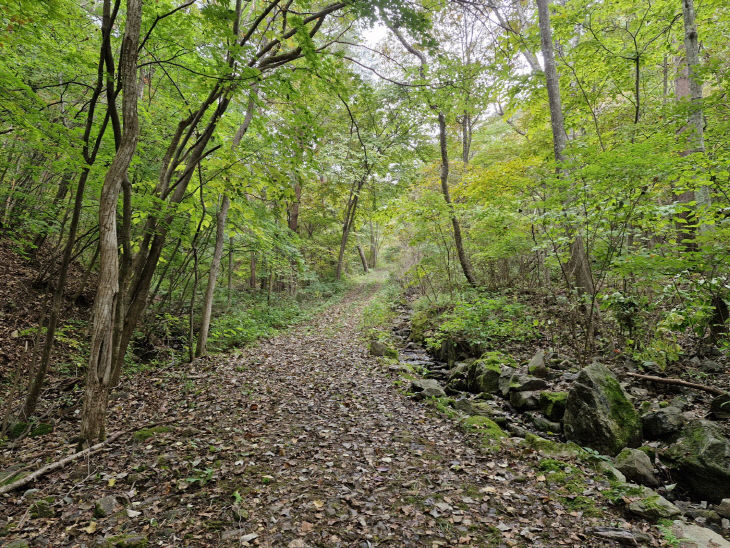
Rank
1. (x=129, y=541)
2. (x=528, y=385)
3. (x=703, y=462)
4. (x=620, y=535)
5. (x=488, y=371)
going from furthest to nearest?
(x=488, y=371), (x=528, y=385), (x=703, y=462), (x=620, y=535), (x=129, y=541)

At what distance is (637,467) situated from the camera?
3.88m

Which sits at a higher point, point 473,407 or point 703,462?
point 703,462

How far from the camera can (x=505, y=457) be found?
4.30m

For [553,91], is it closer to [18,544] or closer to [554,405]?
[554,405]

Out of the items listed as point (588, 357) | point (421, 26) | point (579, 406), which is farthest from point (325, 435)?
point (421, 26)

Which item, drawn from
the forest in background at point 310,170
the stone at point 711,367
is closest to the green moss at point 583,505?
the forest in background at point 310,170

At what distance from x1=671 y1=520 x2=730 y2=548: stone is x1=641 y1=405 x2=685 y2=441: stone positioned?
5.89 ft

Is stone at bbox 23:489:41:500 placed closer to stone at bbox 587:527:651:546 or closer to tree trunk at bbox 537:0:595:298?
stone at bbox 587:527:651:546

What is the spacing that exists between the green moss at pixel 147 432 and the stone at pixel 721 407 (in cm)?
762

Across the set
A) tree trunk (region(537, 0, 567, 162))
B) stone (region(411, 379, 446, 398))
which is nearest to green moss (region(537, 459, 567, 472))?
stone (region(411, 379, 446, 398))

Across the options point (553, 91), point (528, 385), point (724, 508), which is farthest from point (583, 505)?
point (553, 91)

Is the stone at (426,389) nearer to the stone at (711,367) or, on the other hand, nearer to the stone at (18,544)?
the stone at (711,367)

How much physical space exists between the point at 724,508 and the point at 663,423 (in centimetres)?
130

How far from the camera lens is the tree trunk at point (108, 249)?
3.90 meters
